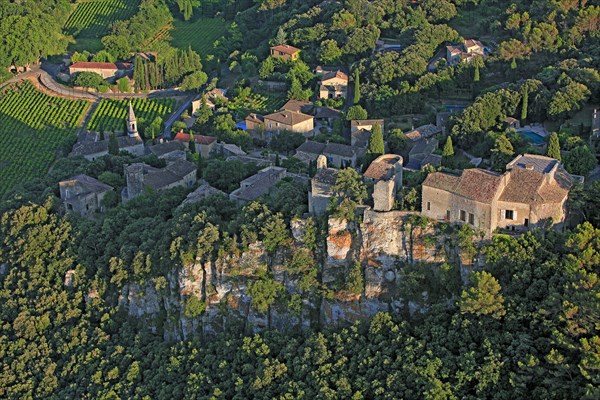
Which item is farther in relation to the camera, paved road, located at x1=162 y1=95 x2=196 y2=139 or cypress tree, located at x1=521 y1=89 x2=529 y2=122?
paved road, located at x1=162 y1=95 x2=196 y2=139

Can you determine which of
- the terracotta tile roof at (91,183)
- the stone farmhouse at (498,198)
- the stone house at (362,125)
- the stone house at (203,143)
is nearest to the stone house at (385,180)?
the stone farmhouse at (498,198)

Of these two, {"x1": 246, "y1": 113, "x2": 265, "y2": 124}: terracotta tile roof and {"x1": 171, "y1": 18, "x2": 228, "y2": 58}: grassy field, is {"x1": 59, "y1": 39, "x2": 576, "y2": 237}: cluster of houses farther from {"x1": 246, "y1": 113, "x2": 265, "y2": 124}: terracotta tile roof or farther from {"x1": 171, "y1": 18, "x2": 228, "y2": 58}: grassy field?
{"x1": 171, "y1": 18, "x2": 228, "y2": 58}: grassy field

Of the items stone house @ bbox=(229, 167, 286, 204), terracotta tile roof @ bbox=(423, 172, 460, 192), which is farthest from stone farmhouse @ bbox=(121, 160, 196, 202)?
terracotta tile roof @ bbox=(423, 172, 460, 192)

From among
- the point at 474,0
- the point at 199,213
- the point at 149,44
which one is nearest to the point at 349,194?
the point at 199,213

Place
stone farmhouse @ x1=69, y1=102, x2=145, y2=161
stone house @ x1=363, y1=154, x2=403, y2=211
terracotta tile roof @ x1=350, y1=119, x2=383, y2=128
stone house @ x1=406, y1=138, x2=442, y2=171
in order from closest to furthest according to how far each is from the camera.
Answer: stone house @ x1=363, y1=154, x2=403, y2=211, stone house @ x1=406, y1=138, x2=442, y2=171, terracotta tile roof @ x1=350, y1=119, x2=383, y2=128, stone farmhouse @ x1=69, y1=102, x2=145, y2=161

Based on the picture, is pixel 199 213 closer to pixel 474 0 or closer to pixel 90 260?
pixel 90 260

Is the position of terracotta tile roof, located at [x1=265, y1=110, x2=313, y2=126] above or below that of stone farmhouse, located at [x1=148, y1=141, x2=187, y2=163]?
above

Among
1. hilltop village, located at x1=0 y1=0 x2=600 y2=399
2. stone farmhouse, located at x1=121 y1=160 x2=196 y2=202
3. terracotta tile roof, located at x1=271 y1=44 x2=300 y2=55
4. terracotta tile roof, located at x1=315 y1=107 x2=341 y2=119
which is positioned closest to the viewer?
hilltop village, located at x1=0 y1=0 x2=600 y2=399
